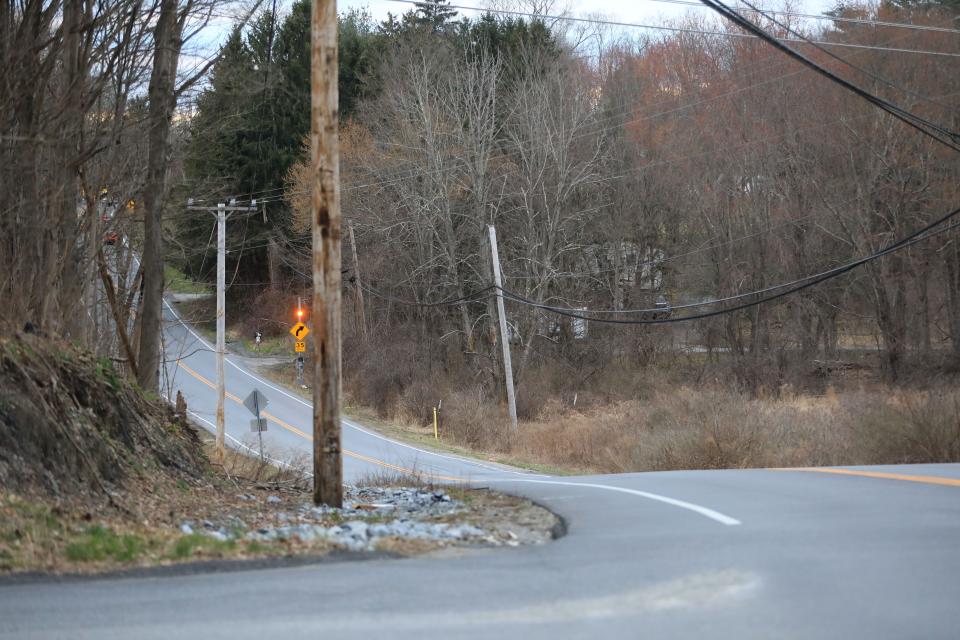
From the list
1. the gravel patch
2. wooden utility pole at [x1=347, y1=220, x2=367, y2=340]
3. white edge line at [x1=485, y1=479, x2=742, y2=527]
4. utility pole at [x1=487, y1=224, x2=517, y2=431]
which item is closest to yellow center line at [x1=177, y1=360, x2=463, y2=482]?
utility pole at [x1=487, y1=224, x2=517, y2=431]

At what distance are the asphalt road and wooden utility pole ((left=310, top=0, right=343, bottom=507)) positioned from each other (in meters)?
3.40

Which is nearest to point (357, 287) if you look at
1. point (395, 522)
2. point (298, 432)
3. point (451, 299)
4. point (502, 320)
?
point (451, 299)

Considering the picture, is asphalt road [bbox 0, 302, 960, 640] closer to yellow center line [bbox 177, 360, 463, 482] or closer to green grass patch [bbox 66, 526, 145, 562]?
green grass patch [bbox 66, 526, 145, 562]

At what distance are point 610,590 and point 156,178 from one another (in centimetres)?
1344

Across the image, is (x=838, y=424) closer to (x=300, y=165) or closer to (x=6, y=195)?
(x=6, y=195)

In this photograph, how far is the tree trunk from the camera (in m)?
16.8

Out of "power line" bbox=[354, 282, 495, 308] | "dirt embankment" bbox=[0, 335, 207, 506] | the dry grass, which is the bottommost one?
the dry grass

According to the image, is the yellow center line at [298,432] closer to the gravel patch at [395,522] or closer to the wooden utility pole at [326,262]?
the gravel patch at [395,522]

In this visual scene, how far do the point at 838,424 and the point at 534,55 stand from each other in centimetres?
2927

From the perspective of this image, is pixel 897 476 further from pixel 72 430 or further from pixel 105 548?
pixel 72 430

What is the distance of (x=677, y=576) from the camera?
6598 mm

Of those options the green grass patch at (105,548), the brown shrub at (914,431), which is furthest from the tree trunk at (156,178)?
the brown shrub at (914,431)

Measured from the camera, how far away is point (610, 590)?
6301mm

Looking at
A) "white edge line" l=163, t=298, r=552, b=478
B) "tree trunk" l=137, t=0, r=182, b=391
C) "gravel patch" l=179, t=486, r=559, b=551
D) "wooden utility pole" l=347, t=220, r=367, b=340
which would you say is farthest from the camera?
"wooden utility pole" l=347, t=220, r=367, b=340
